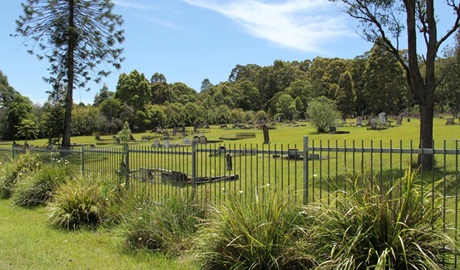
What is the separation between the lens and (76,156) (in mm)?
14883

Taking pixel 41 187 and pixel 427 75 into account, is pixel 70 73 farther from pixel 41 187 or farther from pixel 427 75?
pixel 427 75

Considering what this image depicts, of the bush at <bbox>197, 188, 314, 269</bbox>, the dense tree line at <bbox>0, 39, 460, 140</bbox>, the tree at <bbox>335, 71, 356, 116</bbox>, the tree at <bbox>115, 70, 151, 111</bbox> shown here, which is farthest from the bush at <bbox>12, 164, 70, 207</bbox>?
the tree at <bbox>335, 71, 356, 116</bbox>

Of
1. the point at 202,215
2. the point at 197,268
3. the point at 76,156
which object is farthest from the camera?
the point at 76,156

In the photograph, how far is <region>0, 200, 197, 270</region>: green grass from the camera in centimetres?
624

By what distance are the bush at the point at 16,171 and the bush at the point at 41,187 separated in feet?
5.11

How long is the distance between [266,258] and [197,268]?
107cm

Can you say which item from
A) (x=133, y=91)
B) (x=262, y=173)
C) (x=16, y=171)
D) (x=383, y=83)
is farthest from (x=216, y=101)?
(x=262, y=173)

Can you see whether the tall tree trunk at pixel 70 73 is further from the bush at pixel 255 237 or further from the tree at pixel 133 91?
the tree at pixel 133 91

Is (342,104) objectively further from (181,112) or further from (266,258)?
(266,258)

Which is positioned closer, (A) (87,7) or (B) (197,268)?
(B) (197,268)

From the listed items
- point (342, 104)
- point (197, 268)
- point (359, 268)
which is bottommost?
point (197, 268)

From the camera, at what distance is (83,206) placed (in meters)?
8.81

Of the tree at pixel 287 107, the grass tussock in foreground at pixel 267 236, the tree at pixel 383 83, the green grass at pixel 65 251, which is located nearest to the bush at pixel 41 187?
the green grass at pixel 65 251

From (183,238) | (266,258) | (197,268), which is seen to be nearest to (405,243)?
(266,258)
